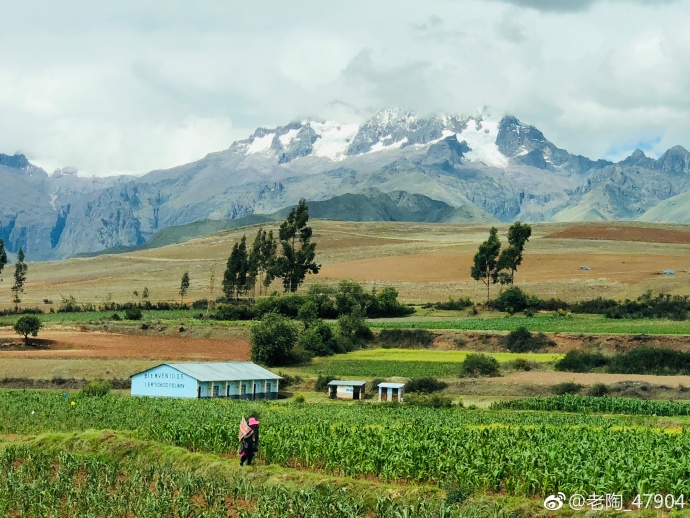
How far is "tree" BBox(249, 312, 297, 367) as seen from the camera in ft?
282

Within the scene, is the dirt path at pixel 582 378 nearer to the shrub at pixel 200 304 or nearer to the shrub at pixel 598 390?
the shrub at pixel 598 390

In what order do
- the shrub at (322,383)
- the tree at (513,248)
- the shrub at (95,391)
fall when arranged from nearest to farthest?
1. the shrub at (95,391)
2. the shrub at (322,383)
3. the tree at (513,248)

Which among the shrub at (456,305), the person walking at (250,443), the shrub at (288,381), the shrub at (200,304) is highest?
the shrub at (456,305)

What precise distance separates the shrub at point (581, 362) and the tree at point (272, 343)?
79.1 feet

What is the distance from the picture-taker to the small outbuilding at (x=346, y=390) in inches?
2741

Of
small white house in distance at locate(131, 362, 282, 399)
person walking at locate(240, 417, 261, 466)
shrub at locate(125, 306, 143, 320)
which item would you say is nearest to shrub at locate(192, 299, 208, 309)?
shrub at locate(125, 306, 143, 320)

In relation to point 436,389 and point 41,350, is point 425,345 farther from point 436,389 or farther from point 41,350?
point 41,350

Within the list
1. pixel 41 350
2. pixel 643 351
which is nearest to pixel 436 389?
pixel 643 351

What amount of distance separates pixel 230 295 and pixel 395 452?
107m

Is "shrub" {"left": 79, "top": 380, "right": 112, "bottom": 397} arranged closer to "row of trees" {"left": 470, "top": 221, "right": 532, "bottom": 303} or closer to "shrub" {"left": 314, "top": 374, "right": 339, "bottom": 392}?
"shrub" {"left": 314, "top": 374, "right": 339, "bottom": 392}

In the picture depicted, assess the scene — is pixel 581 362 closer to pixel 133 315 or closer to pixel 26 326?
pixel 26 326

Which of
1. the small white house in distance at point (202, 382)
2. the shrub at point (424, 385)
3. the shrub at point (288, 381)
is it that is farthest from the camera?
the shrub at point (288, 381)

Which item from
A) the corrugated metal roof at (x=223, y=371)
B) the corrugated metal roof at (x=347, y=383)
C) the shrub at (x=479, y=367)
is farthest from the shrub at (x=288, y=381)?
the shrub at (x=479, y=367)

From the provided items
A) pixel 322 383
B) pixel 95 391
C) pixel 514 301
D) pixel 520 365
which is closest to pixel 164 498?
pixel 95 391
